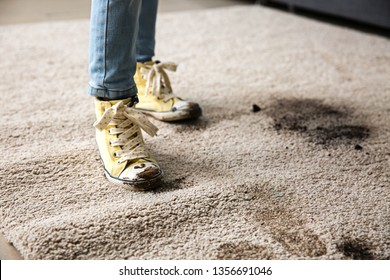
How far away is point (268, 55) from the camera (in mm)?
1774

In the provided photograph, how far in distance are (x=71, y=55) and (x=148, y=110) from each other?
63 cm

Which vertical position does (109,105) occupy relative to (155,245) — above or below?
above

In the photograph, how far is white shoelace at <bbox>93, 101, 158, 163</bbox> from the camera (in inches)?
37.3

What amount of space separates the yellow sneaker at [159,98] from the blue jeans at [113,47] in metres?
0.24

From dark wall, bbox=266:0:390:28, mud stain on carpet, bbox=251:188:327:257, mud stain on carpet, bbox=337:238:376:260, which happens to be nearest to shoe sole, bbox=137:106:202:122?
mud stain on carpet, bbox=251:188:327:257

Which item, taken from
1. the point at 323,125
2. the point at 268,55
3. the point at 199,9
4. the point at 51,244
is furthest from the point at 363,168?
the point at 199,9

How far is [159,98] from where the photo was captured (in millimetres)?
1232

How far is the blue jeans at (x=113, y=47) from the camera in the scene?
35.0 inches

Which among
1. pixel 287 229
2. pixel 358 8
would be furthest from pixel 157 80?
pixel 358 8

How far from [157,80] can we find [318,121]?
434mm

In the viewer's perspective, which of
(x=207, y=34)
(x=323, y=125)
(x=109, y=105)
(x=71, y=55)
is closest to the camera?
(x=109, y=105)
